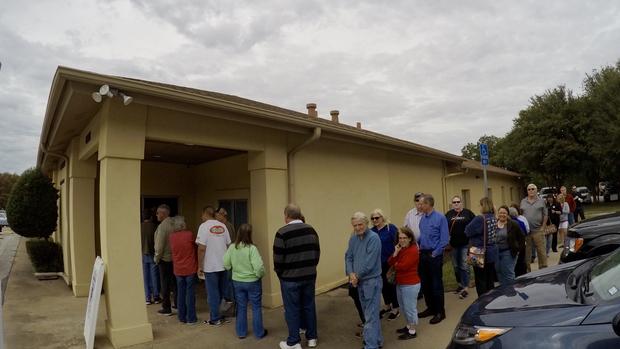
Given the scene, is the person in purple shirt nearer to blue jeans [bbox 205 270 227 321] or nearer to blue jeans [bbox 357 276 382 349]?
blue jeans [bbox 357 276 382 349]

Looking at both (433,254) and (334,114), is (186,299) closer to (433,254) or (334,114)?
(433,254)

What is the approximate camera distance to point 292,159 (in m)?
7.08

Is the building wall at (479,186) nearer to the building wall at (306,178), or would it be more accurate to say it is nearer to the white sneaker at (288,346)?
the building wall at (306,178)

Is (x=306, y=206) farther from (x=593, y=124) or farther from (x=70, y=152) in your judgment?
(x=593, y=124)

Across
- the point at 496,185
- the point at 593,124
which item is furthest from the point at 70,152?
the point at 593,124

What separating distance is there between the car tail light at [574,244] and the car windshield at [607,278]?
2746mm

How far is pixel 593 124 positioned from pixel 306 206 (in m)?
28.6

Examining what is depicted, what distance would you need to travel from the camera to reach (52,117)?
6574mm

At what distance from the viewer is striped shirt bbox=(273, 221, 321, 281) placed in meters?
4.72

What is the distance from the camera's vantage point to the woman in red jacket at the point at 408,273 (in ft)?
15.6

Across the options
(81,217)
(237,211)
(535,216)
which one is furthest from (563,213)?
(81,217)

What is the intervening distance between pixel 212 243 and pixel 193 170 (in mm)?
5177

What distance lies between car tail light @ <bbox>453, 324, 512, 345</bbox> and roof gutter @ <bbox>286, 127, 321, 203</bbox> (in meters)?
4.23

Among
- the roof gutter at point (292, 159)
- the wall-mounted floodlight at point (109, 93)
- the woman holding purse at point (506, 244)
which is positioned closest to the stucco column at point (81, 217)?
the wall-mounted floodlight at point (109, 93)
